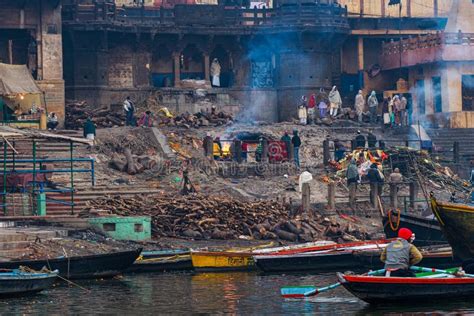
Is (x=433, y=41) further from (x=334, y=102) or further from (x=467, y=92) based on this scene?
(x=334, y=102)

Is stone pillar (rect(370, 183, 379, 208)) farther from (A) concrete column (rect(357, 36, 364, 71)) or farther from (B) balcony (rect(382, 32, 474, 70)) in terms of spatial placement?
(A) concrete column (rect(357, 36, 364, 71))

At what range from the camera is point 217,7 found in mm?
54844

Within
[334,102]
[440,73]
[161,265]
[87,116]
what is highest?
[440,73]

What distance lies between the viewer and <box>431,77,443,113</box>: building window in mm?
54562

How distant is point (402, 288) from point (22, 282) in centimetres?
774

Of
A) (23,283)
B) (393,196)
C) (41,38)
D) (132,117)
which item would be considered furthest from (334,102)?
(23,283)

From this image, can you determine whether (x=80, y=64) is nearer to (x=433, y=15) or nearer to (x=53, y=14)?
(x=53, y=14)

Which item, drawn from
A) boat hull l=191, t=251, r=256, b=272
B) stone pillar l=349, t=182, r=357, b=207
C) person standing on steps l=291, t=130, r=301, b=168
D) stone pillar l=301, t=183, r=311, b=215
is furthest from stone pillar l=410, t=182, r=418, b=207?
boat hull l=191, t=251, r=256, b=272

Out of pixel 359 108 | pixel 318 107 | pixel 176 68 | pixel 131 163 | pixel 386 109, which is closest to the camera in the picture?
pixel 131 163

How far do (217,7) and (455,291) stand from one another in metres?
30.2

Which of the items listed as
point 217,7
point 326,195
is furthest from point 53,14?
point 326,195

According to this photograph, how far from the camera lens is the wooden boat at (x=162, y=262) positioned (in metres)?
32.9

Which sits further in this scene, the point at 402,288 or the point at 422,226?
the point at 422,226

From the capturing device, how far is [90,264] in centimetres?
3091
